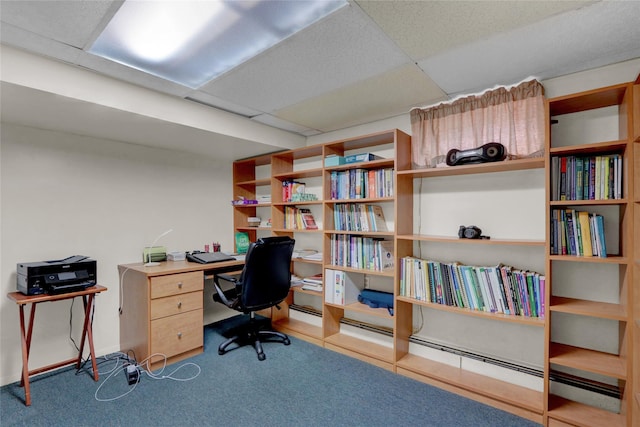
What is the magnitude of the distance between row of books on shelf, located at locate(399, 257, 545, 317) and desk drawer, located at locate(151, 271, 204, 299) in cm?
179

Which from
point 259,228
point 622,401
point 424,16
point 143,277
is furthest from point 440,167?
point 143,277

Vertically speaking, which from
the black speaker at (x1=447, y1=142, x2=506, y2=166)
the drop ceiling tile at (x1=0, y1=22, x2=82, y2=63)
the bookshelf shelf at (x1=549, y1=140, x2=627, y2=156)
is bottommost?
the bookshelf shelf at (x1=549, y1=140, x2=627, y2=156)

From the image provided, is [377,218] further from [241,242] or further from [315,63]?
[241,242]

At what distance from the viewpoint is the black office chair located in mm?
2648

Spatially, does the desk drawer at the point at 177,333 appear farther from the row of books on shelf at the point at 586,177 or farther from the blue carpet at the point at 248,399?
the row of books on shelf at the point at 586,177

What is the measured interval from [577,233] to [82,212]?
374 centimetres

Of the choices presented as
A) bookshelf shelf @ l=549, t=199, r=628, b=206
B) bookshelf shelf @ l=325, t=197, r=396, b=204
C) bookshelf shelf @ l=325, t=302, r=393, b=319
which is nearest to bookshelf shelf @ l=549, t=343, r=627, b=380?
bookshelf shelf @ l=549, t=199, r=628, b=206

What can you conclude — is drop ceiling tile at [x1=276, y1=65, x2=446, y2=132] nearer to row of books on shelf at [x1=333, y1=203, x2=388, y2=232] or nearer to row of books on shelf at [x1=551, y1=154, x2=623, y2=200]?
row of books on shelf at [x1=333, y1=203, x2=388, y2=232]

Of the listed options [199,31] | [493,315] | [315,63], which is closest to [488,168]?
[493,315]

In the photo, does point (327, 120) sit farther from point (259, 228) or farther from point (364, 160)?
point (259, 228)

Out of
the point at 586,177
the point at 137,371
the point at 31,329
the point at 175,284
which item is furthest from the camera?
the point at 175,284

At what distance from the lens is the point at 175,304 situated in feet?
8.65

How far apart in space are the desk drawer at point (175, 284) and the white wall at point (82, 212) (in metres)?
0.73

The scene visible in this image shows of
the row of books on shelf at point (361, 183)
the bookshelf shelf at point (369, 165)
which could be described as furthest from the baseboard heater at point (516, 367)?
the bookshelf shelf at point (369, 165)
